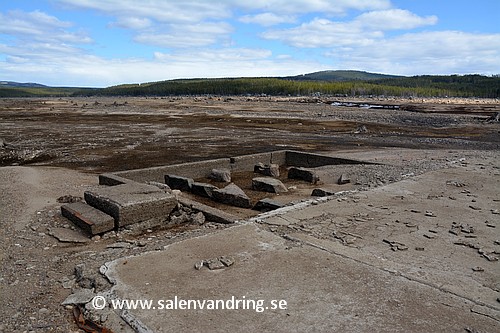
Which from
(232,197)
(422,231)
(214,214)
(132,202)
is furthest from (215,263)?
(232,197)

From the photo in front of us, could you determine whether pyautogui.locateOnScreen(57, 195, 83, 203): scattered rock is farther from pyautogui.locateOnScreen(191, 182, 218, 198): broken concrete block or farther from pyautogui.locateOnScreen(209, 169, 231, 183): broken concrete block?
pyautogui.locateOnScreen(209, 169, 231, 183): broken concrete block

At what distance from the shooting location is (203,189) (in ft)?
34.5

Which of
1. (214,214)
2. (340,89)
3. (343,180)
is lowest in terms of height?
(343,180)

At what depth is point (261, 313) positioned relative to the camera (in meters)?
4.07

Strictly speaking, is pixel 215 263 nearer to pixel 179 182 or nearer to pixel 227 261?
pixel 227 261

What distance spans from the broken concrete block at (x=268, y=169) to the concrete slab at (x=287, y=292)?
26.3ft

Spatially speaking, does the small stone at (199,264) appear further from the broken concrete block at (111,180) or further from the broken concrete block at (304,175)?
the broken concrete block at (304,175)

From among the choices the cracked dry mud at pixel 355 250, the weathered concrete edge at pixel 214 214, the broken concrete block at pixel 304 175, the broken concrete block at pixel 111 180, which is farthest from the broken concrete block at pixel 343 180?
the broken concrete block at pixel 111 180

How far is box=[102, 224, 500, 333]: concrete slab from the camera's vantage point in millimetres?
3887

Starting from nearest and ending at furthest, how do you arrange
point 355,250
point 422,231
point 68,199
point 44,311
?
1. point 44,311
2. point 355,250
3. point 422,231
4. point 68,199

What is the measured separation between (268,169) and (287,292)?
31.1ft

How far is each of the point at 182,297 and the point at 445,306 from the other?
2.68 m

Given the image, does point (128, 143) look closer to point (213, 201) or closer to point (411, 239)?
point (213, 201)

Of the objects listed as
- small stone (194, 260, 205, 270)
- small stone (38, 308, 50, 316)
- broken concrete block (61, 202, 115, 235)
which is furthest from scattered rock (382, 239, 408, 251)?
broken concrete block (61, 202, 115, 235)
